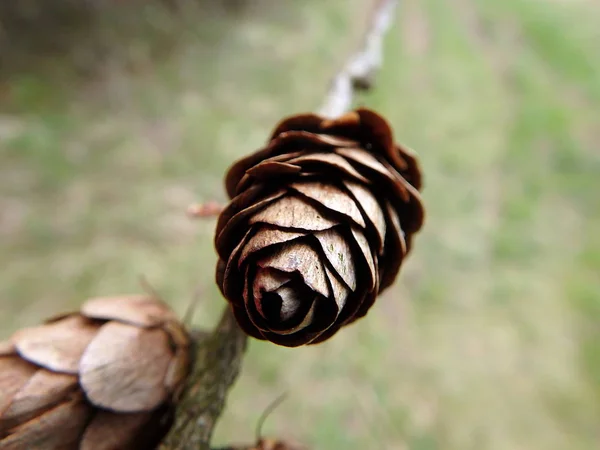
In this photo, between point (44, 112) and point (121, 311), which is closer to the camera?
point (121, 311)

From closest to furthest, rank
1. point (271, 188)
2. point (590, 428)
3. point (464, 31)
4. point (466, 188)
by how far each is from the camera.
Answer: point (271, 188) < point (590, 428) < point (466, 188) < point (464, 31)

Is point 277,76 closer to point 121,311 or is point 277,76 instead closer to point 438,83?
point 438,83

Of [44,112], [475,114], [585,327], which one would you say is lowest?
[44,112]

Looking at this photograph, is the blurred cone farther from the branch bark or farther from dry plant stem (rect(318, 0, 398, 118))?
dry plant stem (rect(318, 0, 398, 118))

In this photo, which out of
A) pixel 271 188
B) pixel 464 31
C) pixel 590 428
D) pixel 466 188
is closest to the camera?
pixel 271 188

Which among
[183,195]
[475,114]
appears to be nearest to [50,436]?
[183,195]

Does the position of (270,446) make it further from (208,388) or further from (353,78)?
(353,78)

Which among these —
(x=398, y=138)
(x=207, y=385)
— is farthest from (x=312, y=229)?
(x=398, y=138)

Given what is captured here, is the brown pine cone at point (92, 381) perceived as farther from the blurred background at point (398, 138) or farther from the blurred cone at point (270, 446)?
the blurred background at point (398, 138)
